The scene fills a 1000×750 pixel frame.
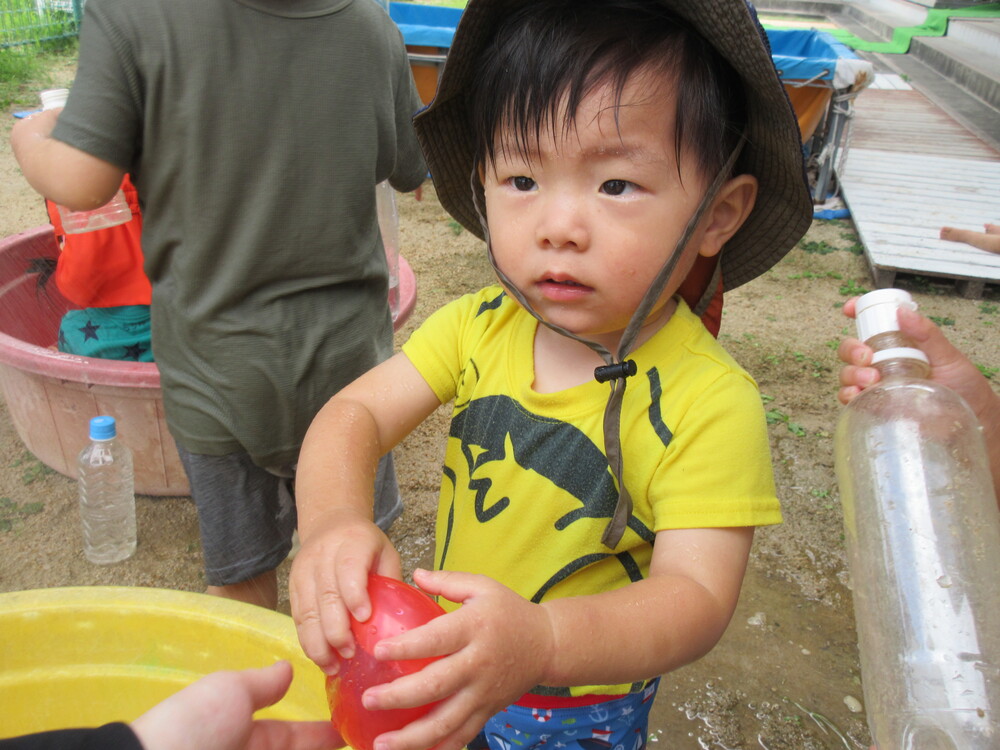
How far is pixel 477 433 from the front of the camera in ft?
4.29

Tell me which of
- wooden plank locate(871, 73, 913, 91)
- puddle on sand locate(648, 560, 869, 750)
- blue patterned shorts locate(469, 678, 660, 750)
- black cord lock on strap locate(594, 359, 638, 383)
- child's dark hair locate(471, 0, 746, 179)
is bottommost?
wooden plank locate(871, 73, 913, 91)

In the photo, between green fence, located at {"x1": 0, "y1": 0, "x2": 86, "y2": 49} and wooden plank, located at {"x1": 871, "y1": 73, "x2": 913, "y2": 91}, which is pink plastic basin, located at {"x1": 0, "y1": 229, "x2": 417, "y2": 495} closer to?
green fence, located at {"x1": 0, "y1": 0, "x2": 86, "y2": 49}

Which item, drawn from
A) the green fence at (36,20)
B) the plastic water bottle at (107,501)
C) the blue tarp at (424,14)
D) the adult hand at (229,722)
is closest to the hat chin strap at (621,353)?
the adult hand at (229,722)

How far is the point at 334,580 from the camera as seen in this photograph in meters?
0.95

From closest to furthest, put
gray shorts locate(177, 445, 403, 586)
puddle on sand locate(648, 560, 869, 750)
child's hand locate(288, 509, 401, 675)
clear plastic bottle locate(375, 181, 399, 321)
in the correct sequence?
child's hand locate(288, 509, 401, 675) → gray shorts locate(177, 445, 403, 586) → puddle on sand locate(648, 560, 869, 750) → clear plastic bottle locate(375, 181, 399, 321)

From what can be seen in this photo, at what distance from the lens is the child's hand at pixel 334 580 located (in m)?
0.91

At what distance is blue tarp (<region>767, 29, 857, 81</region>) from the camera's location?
5664mm

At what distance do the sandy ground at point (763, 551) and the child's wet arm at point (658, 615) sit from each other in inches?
47.8

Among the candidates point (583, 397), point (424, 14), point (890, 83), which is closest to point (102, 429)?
point (583, 397)

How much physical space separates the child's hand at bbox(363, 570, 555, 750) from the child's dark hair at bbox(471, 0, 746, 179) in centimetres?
57

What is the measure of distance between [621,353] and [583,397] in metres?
0.11

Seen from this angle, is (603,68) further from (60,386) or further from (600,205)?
(60,386)

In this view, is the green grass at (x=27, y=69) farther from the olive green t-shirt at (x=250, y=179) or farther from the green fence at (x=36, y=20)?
the olive green t-shirt at (x=250, y=179)

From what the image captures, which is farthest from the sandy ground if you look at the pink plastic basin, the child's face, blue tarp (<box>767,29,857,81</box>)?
blue tarp (<box>767,29,857,81</box>)
